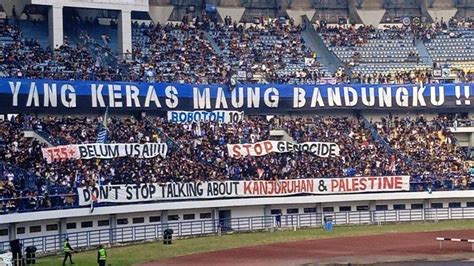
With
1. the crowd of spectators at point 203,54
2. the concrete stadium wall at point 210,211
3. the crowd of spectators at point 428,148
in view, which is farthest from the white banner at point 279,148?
the crowd of spectators at point 203,54

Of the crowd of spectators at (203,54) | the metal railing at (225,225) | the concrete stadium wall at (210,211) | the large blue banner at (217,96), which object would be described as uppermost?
the crowd of spectators at (203,54)

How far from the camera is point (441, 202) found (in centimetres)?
6241

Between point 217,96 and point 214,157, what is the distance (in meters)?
5.59

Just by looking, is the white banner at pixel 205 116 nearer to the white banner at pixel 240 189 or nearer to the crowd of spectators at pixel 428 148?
the white banner at pixel 240 189

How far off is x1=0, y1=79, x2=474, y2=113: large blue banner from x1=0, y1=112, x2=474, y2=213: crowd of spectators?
2.79ft

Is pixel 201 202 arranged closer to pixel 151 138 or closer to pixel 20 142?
pixel 151 138

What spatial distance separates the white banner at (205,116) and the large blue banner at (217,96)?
50cm

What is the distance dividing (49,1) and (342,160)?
756 inches

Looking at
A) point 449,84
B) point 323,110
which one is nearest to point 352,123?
point 323,110

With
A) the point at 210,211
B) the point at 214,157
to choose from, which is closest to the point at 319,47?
the point at 214,157

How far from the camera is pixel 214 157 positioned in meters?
59.7

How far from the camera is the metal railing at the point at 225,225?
50531 millimetres

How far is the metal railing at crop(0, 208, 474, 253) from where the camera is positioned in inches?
1989

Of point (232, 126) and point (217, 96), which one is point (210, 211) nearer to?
point (232, 126)
